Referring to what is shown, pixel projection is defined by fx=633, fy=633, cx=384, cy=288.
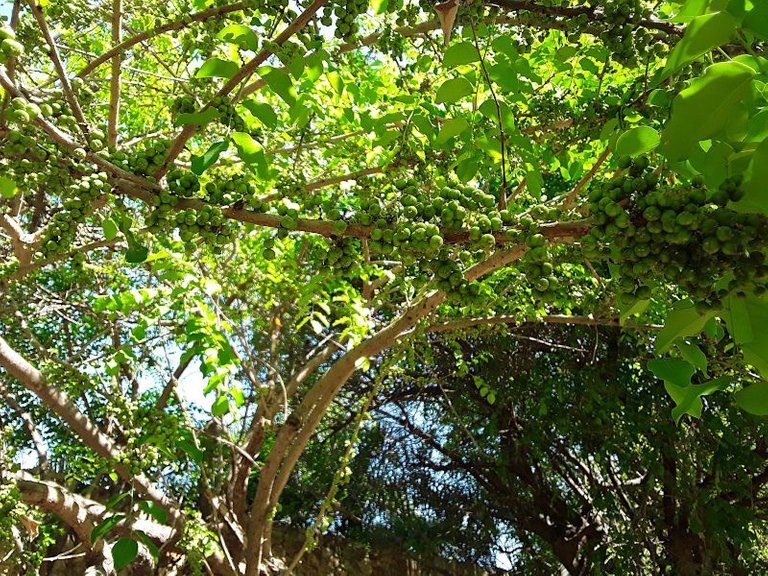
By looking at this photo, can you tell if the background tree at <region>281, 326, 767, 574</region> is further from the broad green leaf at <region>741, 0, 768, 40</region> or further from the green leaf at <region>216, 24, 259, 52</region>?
the broad green leaf at <region>741, 0, 768, 40</region>

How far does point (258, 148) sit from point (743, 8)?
3.93 ft

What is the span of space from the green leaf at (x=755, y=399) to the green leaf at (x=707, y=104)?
484 millimetres

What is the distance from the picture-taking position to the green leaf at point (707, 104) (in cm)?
97

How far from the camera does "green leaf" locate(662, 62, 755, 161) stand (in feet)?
3.20

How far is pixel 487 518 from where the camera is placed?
8.94 meters

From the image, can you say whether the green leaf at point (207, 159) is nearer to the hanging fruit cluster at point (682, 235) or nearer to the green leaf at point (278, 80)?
the green leaf at point (278, 80)

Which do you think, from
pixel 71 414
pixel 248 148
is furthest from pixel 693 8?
pixel 71 414

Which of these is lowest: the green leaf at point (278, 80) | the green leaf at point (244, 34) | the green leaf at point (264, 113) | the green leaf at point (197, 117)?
the green leaf at point (197, 117)

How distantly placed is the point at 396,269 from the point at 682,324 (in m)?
3.55

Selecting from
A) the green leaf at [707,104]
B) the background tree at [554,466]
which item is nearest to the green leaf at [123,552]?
the green leaf at [707,104]

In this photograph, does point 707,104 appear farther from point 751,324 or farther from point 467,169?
point 467,169

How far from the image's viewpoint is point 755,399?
1.19 metres

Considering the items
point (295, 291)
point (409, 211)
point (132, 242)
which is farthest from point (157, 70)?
point (409, 211)

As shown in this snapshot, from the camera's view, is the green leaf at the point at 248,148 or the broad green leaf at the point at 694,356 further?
the green leaf at the point at 248,148
